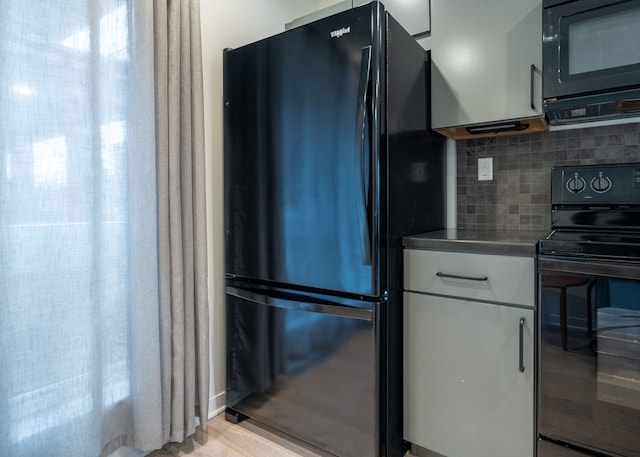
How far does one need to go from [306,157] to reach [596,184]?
1.24 metres

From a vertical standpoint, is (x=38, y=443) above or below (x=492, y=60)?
below

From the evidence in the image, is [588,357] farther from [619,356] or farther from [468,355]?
[468,355]

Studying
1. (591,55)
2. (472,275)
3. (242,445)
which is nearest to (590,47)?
(591,55)

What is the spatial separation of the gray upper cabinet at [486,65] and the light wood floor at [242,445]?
152 centimetres

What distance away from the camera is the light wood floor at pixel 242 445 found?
166cm

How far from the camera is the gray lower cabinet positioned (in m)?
1.35

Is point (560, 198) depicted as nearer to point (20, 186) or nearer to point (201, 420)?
point (201, 420)

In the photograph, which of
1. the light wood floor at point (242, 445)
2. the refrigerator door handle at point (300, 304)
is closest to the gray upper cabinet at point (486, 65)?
the refrigerator door handle at point (300, 304)

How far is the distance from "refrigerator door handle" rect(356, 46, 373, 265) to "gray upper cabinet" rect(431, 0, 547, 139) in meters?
0.55

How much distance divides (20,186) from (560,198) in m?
2.10

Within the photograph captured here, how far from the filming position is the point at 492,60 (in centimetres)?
165

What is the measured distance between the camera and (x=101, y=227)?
1425 mm

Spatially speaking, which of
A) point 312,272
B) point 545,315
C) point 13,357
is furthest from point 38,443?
point 545,315

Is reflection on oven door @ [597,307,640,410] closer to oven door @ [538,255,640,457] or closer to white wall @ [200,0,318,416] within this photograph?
oven door @ [538,255,640,457]
